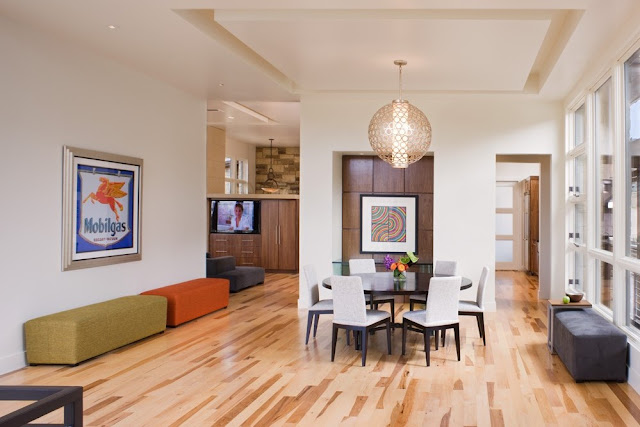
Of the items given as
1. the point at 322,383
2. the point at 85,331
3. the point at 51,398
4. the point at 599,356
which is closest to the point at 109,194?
the point at 85,331

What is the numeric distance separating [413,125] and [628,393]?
10.0ft

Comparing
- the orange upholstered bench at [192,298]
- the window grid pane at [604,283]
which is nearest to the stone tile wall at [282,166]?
the orange upholstered bench at [192,298]

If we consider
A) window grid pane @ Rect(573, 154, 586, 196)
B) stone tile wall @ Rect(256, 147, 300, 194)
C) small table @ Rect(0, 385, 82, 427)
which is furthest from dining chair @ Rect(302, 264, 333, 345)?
stone tile wall @ Rect(256, 147, 300, 194)

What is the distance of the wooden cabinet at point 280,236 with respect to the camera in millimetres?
12320

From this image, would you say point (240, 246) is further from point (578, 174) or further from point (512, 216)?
point (578, 174)

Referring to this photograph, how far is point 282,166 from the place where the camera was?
15617 millimetres

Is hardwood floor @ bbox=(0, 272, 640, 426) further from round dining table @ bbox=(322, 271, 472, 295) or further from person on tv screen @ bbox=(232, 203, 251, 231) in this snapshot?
Answer: person on tv screen @ bbox=(232, 203, 251, 231)

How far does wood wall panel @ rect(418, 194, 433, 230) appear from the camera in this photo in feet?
27.7

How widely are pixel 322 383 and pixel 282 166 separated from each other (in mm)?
11572

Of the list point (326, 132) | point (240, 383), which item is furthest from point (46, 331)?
point (326, 132)

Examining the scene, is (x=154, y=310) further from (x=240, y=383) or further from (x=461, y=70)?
(x=461, y=70)

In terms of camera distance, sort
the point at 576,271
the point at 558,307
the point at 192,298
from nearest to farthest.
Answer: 1. the point at 558,307
2. the point at 192,298
3. the point at 576,271

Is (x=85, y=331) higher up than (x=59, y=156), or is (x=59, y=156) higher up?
(x=59, y=156)

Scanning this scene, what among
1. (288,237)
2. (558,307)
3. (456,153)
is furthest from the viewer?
(288,237)
